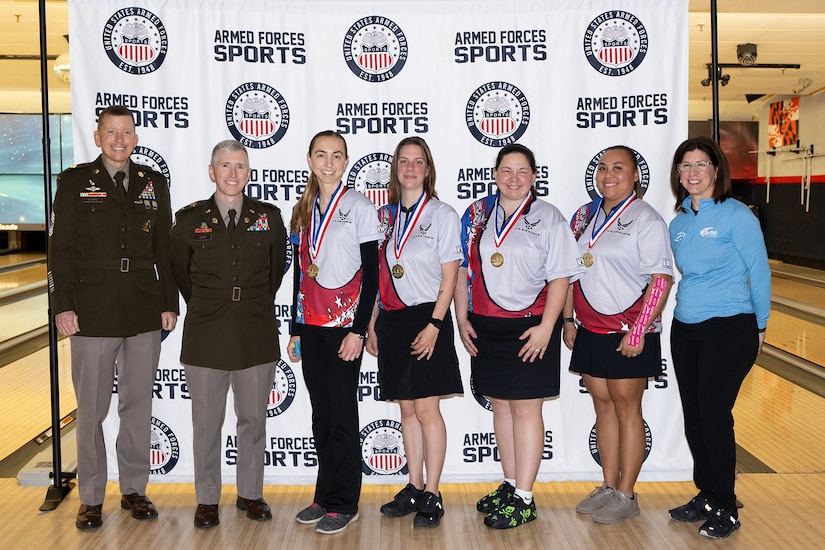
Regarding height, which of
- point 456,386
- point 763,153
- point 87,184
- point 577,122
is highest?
point 763,153

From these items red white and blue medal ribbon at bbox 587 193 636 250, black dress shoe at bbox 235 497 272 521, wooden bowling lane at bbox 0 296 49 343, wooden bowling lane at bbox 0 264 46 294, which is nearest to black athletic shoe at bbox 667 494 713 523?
red white and blue medal ribbon at bbox 587 193 636 250

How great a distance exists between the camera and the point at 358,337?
282cm

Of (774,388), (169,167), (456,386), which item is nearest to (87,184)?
(169,167)

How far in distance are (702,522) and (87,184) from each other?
265cm

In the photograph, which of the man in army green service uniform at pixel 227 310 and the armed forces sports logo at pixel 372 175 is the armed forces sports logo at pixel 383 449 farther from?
the armed forces sports logo at pixel 372 175

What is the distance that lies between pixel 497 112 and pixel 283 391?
1553 millimetres

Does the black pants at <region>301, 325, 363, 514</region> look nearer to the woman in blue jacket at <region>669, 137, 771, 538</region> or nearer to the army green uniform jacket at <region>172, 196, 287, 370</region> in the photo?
the army green uniform jacket at <region>172, 196, 287, 370</region>

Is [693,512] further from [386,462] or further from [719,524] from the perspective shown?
[386,462]

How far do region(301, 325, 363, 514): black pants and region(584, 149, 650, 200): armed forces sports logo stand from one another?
1.28 meters

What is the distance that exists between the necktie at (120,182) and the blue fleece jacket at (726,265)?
212cm

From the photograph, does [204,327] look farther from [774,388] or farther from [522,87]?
[774,388]

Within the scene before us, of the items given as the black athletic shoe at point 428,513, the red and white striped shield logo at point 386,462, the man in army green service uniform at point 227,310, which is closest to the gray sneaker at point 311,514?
the man in army green service uniform at point 227,310

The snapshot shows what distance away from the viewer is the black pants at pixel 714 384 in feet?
9.04

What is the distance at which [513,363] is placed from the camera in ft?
9.45
